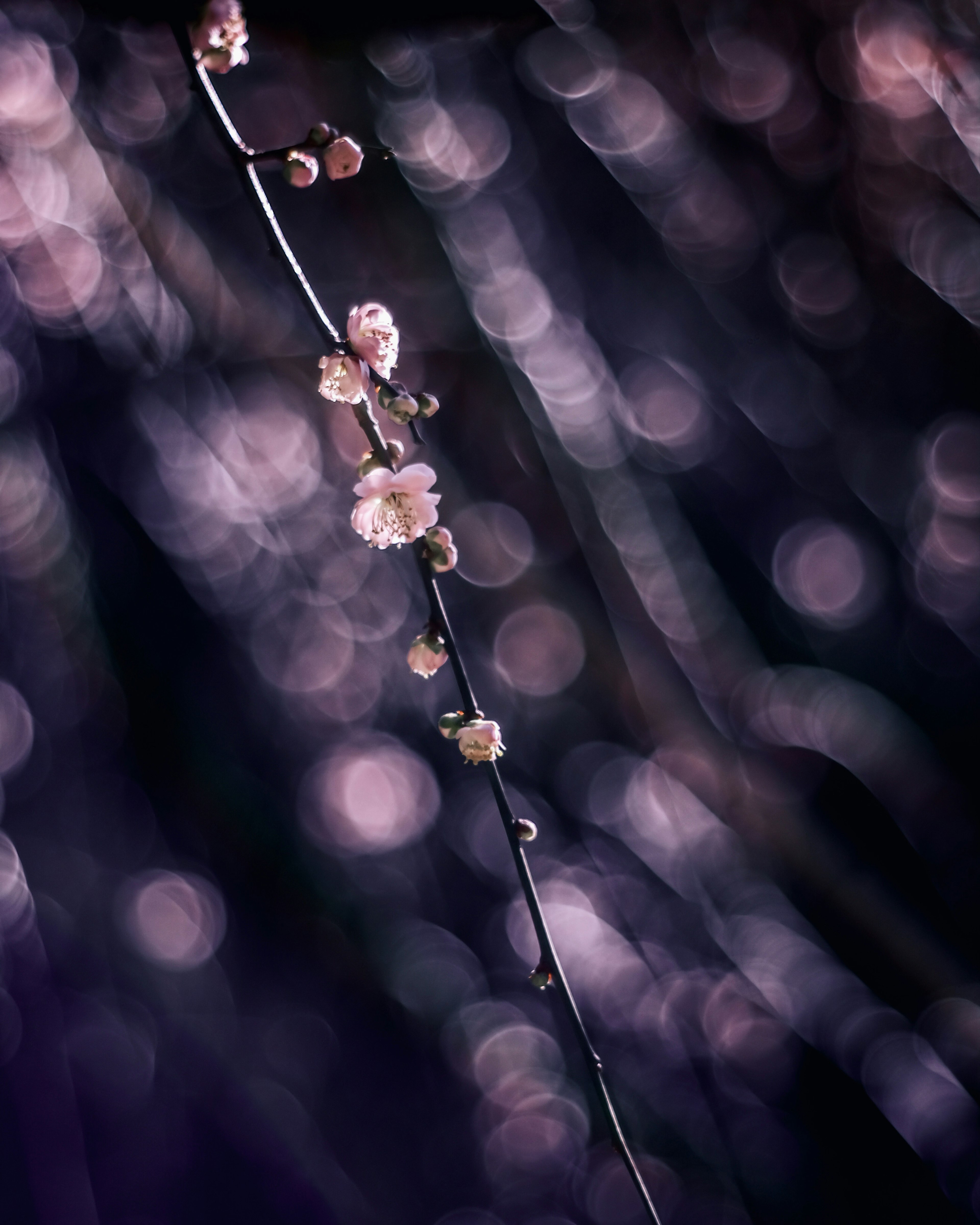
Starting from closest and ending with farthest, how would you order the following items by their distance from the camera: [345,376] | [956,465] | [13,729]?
1. [345,376]
2. [13,729]
3. [956,465]

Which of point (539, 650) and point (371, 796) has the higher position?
point (539, 650)

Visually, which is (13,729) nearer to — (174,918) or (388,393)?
(174,918)

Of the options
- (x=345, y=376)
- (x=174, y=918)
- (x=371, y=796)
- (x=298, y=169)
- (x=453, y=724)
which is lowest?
(x=174, y=918)

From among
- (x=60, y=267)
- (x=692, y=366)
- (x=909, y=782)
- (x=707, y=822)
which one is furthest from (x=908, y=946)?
(x=60, y=267)

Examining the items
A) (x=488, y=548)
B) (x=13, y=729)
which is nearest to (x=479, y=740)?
(x=488, y=548)

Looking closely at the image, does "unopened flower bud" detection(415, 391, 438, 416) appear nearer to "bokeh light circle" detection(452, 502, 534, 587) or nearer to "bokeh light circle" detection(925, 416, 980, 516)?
"bokeh light circle" detection(452, 502, 534, 587)

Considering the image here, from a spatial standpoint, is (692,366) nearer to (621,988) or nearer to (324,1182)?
(621,988)
